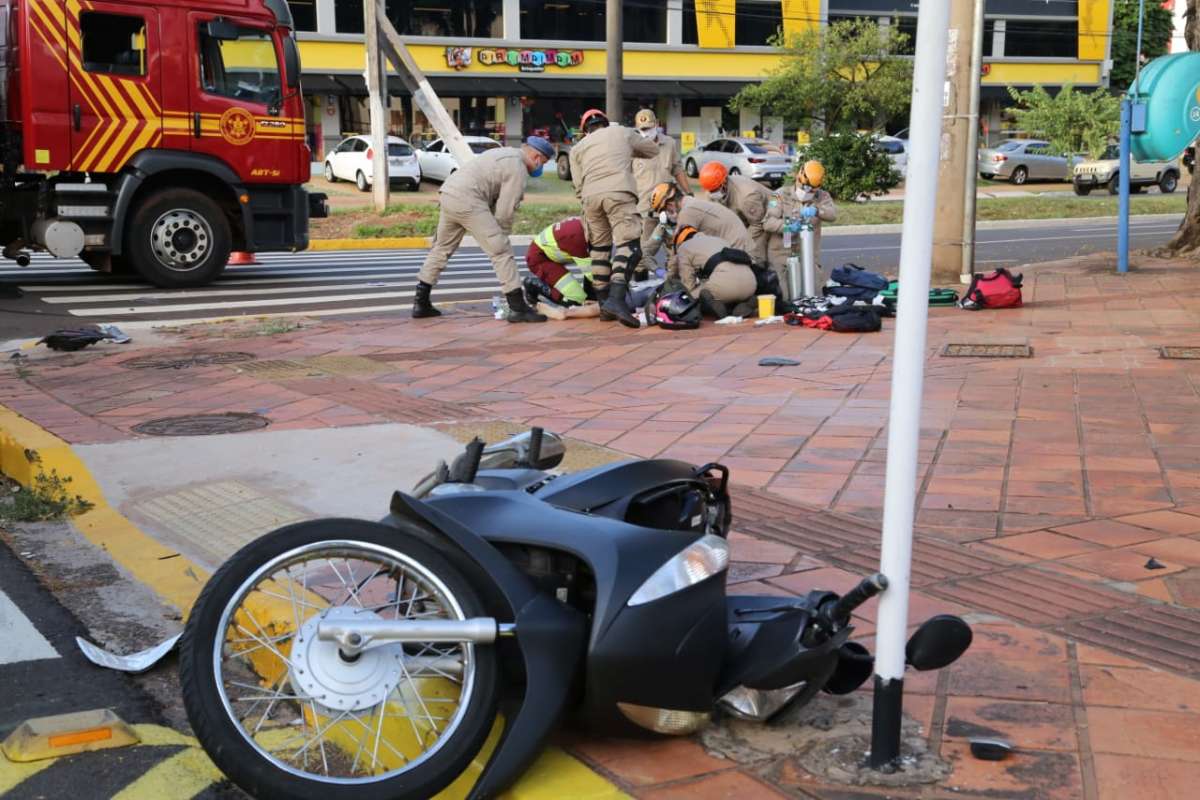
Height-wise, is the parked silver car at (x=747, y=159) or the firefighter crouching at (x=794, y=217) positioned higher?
the parked silver car at (x=747, y=159)

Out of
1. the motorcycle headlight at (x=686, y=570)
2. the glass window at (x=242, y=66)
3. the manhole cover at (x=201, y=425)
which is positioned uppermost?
the glass window at (x=242, y=66)

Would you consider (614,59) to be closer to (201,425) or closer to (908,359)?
(201,425)

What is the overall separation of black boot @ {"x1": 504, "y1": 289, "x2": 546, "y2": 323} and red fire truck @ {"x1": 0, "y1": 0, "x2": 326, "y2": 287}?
4631 millimetres

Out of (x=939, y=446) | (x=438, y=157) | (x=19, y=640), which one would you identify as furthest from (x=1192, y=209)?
(x=438, y=157)

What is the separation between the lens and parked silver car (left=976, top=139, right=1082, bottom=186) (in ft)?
139

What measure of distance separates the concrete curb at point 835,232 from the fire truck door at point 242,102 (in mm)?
4037

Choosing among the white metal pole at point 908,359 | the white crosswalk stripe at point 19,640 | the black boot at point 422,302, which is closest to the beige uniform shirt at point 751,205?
the black boot at point 422,302

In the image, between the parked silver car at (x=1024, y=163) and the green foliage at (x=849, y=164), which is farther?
the parked silver car at (x=1024, y=163)

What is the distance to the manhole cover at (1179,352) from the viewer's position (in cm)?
900

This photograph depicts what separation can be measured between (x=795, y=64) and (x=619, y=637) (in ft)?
145

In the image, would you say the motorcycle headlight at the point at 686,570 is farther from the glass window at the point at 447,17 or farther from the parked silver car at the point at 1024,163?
the glass window at the point at 447,17

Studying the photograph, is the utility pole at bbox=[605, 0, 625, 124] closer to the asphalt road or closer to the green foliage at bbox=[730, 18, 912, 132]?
the asphalt road

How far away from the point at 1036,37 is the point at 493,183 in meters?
57.2

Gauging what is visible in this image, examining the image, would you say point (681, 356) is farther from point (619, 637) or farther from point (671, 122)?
point (671, 122)
